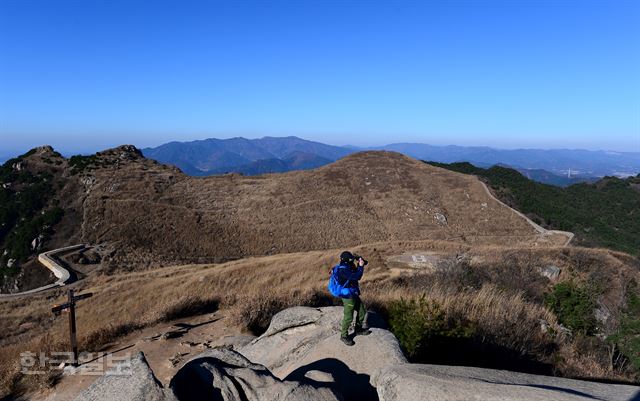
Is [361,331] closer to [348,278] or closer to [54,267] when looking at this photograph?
[348,278]

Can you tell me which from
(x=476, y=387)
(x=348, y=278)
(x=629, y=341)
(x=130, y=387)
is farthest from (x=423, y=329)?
(x=130, y=387)

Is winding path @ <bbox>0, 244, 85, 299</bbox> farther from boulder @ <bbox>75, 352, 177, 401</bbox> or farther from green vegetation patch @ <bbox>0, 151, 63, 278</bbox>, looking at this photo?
boulder @ <bbox>75, 352, 177, 401</bbox>

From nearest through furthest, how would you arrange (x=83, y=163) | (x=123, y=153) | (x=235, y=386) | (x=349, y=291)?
(x=235, y=386), (x=349, y=291), (x=83, y=163), (x=123, y=153)

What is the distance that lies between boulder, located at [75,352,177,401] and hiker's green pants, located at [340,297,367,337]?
2.71m

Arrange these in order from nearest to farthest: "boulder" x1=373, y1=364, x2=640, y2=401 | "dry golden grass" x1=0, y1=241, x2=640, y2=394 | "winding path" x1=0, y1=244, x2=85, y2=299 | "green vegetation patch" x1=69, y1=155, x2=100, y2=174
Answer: "boulder" x1=373, y1=364, x2=640, y2=401 → "dry golden grass" x1=0, y1=241, x2=640, y2=394 → "winding path" x1=0, y1=244, x2=85, y2=299 → "green vegetation patch" x1=69, y1=155, x2=100, y2=174

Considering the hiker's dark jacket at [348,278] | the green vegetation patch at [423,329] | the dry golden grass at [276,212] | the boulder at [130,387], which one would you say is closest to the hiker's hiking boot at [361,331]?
the hiker's dark jacket at [348,278]

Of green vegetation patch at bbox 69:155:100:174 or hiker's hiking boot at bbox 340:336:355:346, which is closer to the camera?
hiker's hiking boot at bbox 340:336:355:346

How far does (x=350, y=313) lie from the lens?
585 cm

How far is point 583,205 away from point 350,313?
55.1 m

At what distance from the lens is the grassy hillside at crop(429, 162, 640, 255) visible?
3872 cm

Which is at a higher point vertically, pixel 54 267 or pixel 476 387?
pixel 476 387

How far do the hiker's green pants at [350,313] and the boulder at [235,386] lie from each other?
1.68 m

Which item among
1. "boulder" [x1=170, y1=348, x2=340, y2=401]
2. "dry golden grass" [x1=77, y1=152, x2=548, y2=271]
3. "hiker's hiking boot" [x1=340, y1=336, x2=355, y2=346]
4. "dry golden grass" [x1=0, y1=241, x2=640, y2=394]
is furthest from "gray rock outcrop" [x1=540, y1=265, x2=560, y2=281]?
"dry golden grass" [x1=77, y1=152, x2=548, y2=271]

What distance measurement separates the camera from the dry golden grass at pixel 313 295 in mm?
7617
